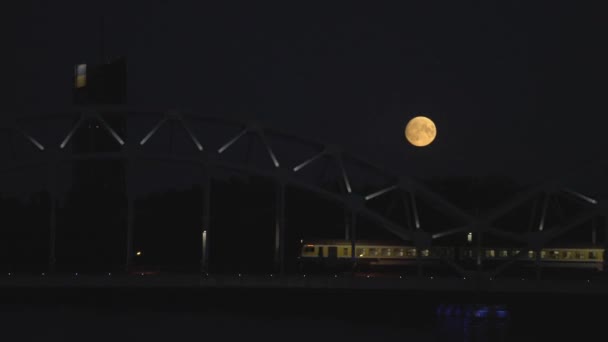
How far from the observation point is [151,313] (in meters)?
75.0

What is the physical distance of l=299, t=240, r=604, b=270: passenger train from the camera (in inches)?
3789

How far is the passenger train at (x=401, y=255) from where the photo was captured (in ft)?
316

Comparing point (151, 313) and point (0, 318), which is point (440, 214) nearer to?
point (151, 313)

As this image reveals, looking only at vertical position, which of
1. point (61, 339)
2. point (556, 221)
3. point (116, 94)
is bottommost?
point (61, 339)

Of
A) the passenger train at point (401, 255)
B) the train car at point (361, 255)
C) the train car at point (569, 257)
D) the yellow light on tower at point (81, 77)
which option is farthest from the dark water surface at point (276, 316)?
the yellow light on tower at point (81, 77)

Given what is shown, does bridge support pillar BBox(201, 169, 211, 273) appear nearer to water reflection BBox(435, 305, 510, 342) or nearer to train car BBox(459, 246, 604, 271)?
water reflection BBox(435, 305, 510, 342)

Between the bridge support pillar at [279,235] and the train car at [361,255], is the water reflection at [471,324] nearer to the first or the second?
the bridge support pillar at [279,235]

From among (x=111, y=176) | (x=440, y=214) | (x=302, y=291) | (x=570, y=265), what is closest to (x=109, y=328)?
(x=302, y=291)

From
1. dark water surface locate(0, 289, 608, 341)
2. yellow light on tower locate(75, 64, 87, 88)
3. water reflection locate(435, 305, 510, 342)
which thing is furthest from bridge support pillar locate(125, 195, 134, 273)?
yellow light on tower locate(75, 64, 87, 88)

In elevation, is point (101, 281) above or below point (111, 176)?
below

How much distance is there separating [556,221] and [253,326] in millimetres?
62645

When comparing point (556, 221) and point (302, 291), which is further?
point (556, 221)

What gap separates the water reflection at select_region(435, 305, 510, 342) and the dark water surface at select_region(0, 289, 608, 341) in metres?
0.07

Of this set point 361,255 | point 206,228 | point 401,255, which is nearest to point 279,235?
point 206,228
